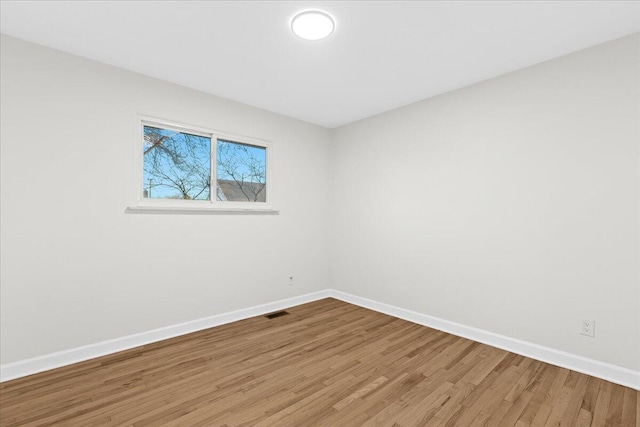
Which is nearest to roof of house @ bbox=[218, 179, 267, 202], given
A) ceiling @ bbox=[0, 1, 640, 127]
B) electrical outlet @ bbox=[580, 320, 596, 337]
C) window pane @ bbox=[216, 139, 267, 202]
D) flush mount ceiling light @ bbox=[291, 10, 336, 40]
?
window pane @ bbox=[216, 139, 267, 202]

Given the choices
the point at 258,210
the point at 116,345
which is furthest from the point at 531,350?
the point at 116,345

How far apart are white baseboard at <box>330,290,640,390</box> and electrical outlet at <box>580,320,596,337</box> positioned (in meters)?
0.20

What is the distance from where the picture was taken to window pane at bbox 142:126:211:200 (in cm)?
302

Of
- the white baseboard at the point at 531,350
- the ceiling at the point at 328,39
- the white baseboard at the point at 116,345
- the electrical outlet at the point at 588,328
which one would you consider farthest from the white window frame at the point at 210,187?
the electrical outlet at the point at 588,328

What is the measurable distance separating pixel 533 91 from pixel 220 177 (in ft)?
10.8

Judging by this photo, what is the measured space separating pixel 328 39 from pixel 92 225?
2538 mm

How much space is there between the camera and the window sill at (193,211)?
284cm

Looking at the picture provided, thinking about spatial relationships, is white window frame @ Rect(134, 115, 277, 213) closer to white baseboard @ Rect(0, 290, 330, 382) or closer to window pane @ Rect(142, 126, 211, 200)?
window pane @ Rect(142, 126, 211, 200)

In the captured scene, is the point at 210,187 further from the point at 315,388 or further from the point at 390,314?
the point at 390,314

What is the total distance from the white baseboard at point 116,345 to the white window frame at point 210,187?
1.20 meters

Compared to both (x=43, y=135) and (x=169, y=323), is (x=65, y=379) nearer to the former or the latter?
(x=169, y=323)

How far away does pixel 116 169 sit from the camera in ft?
8.95

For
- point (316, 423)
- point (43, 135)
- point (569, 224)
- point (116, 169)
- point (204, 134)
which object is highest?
point (204, 134)

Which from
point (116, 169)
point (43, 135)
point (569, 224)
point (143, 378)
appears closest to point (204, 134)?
point (116, 169)
